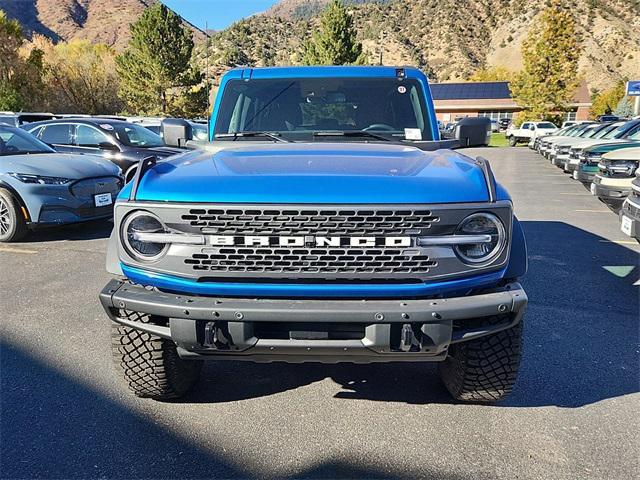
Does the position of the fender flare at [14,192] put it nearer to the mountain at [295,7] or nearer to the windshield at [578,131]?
the windshield at [578,131]

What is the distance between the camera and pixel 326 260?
2361 mm

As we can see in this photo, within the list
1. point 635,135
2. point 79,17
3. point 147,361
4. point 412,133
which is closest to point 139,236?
point 147,361

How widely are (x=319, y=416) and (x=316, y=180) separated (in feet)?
4.50

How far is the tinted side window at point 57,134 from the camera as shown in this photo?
32.7 ft

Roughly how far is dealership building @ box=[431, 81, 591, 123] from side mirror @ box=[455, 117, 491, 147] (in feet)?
202

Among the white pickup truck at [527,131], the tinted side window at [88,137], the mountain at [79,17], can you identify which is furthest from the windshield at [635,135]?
the mountain at [79,17]

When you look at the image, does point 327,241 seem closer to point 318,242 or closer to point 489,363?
point 318,242

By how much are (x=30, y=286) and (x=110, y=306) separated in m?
3.22

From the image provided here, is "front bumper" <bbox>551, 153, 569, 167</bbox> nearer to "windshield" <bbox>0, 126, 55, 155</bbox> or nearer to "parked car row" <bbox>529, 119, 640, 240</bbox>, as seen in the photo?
"parked car row" <bbox>529, 119, 640, 240</bbox>

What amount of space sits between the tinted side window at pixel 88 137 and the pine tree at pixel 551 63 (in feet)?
118

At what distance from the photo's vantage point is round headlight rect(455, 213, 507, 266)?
7.94 ft

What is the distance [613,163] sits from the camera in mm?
7895

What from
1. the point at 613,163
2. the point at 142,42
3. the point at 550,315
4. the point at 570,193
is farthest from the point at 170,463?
the point at 142,42

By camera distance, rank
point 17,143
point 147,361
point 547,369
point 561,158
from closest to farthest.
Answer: point 147,361 → point 547,369 → point 17,143 → point 561,158
